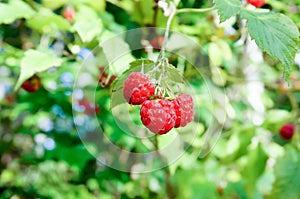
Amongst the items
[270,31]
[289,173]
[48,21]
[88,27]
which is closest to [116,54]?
[88,27]

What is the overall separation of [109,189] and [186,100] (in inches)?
59.8

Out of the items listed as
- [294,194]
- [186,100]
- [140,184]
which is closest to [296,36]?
[186,100]

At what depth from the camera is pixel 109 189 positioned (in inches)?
96.7

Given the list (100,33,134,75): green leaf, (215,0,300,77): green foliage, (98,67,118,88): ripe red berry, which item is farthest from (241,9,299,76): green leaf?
(98,67,118,88): ripe red berry

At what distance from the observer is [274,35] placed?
3.18 ft

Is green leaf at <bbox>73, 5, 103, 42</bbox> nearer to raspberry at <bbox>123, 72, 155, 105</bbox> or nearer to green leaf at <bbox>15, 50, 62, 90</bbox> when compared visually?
green leaf at <bbox>15, 50, 62, 90</bbox>

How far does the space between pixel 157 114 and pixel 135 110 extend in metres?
0.45

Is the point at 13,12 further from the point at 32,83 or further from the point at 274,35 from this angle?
the point at 274,35

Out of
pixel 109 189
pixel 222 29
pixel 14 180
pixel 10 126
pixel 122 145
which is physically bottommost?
pixel 14 180

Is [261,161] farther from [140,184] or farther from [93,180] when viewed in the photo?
[93,180]

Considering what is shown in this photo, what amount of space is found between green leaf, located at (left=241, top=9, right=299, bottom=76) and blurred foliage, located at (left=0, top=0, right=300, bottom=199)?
0.02m

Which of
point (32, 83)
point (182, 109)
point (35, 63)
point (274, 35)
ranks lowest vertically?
point (32, 83)

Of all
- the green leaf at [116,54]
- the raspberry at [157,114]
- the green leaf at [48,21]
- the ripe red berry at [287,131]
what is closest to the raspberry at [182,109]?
the raspberry at [157,114]

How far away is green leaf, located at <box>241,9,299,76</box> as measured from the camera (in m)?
0.94
